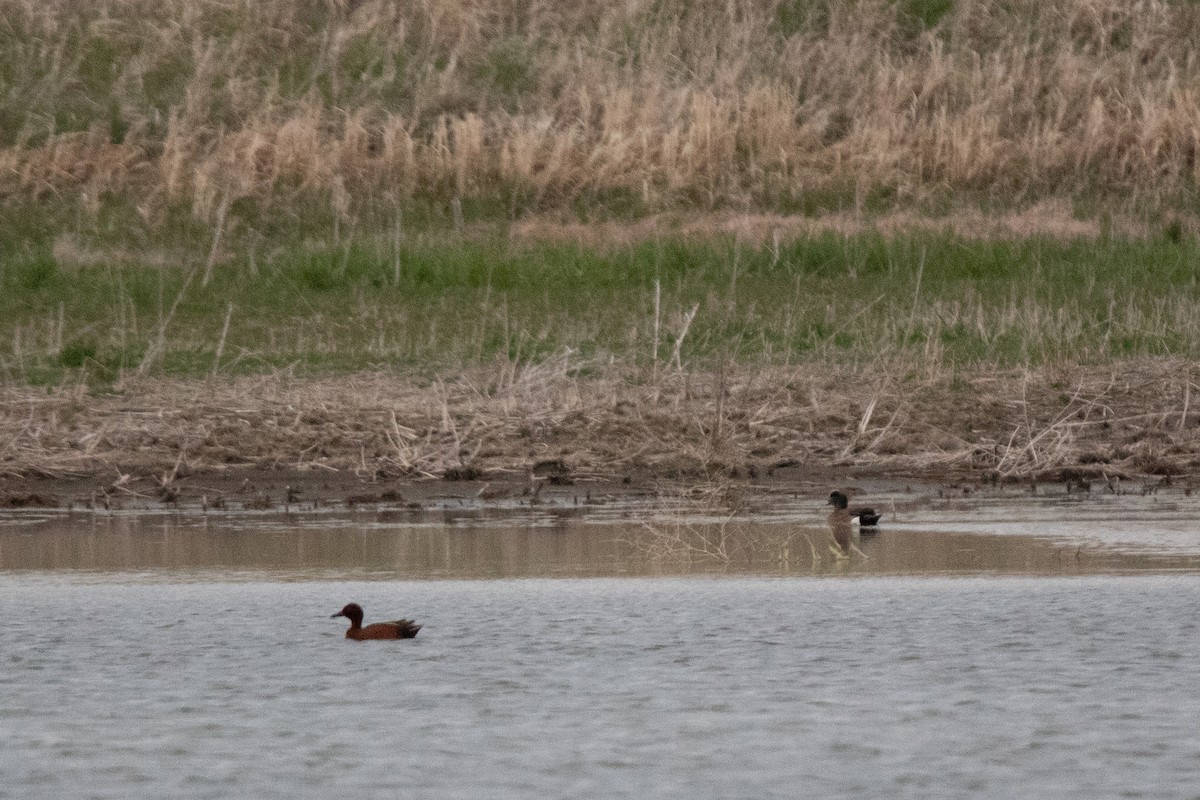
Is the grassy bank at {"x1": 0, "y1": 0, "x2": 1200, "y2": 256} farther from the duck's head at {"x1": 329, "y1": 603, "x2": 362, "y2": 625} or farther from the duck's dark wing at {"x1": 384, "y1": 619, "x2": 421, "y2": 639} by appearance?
the duck's dark wing at {"x1": 384, "y1": 619, "x2": 421, "y2": 639}

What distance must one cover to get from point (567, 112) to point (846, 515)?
15515 mm

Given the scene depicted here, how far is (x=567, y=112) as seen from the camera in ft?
90.4

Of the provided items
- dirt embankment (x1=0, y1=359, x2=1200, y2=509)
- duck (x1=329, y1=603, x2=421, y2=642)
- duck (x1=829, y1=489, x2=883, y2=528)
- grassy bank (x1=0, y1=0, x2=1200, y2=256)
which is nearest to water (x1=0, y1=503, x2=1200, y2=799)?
duck (x1=329, y1=603, x2=421, y2=642)

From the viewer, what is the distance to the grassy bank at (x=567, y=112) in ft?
83.5

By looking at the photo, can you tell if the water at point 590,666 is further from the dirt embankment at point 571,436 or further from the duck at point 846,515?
the dirt embankment at point 571,436

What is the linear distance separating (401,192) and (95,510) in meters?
11.2

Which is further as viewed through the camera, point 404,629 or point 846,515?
point 846,515

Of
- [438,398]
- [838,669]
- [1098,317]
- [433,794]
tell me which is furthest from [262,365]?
[433,794]

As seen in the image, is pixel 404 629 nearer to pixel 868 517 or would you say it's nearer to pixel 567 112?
pixel 868 517

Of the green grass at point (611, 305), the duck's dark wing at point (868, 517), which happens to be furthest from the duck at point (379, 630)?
the green grass at point (611, 305)

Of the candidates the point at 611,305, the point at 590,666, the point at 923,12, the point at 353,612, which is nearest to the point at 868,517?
the point at 590,666

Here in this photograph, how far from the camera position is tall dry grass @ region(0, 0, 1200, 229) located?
25.7 m

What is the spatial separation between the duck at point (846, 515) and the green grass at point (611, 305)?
13.5 feet

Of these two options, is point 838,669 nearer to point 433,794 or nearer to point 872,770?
point 872,770
